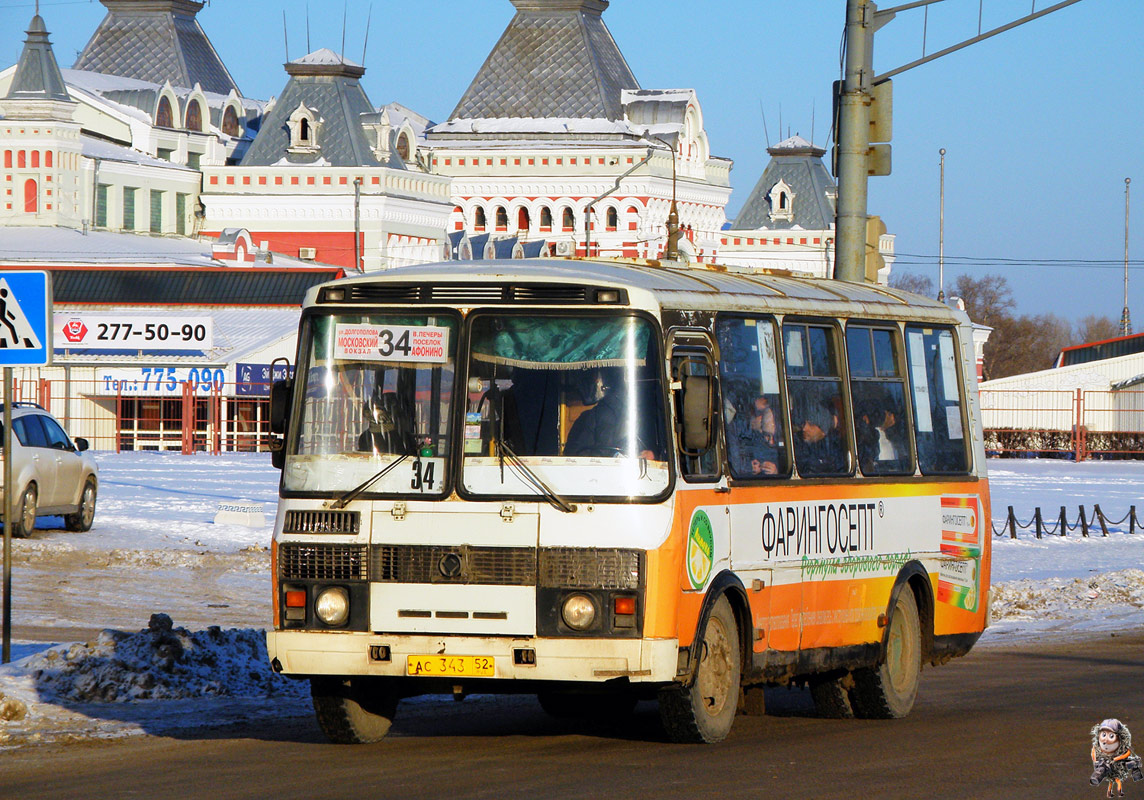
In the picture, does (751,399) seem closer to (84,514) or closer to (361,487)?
(361,487)

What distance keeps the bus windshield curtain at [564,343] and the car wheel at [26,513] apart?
15.8 m

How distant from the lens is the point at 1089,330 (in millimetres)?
172000

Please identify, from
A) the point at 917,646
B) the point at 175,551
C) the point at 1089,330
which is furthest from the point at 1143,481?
the point at 1089,330

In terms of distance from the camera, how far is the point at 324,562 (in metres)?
10.4

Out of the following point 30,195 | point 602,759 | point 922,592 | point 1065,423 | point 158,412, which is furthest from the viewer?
point 30,195

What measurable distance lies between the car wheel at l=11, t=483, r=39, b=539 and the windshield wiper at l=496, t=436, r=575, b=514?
52.3 feet

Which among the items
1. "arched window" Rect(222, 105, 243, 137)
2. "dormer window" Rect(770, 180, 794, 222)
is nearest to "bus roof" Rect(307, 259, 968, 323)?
"arched window" Rect(222, 105, 243, 137)

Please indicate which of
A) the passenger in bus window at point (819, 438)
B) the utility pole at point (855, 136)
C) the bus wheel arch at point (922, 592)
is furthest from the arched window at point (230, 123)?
the passenger in bus window at point (819, 438)

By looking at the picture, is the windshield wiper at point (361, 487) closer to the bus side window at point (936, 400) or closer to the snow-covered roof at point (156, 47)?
the bus side window at point (936, 400)

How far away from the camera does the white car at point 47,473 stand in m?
25.1

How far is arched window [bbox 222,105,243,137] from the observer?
343ft

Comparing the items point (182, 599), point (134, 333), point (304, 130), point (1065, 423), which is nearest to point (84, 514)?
point (182, 599)

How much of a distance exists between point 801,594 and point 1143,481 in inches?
1503

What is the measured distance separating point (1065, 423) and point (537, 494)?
60.0 meters
